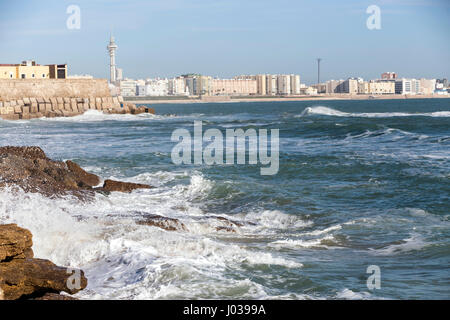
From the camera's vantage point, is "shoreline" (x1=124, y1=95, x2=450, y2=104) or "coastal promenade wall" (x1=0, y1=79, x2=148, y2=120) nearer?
"coastal promenade wall" (x1=0, y1=79, x2=148, y2=120)

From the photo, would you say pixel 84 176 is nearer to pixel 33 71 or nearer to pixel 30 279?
pixel 30 279

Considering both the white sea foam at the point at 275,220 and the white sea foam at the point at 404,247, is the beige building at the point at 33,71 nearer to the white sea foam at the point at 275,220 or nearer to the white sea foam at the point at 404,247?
the white sea foam at the point at 275,220

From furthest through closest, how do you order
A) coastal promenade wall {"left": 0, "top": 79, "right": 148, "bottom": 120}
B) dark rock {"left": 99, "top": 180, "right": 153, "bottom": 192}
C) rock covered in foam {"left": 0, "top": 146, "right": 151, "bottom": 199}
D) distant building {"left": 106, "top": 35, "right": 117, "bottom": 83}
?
distant building {"left": 106, "top": 35, "right": 117, "bottom": 83}, coastal promenade wall {"left": 0, "top": 79, "right": 148, "bottom": 120}, dark rock {"left": 99, "top": 180, "right": 153, "bottom": 192}, rock covered in foam {"left": 0, "top": 146, "right": 151, "bottom": 199}

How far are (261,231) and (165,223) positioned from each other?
159cm

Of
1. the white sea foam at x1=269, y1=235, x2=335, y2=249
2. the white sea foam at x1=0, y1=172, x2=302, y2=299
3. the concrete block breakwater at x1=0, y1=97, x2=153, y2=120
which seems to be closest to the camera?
A: the white sea foam at x1=0, y1=172, x2=302, y2=299

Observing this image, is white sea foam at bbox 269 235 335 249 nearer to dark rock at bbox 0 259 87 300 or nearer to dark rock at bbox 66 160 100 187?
dark rock at bbox 0 259 87 300

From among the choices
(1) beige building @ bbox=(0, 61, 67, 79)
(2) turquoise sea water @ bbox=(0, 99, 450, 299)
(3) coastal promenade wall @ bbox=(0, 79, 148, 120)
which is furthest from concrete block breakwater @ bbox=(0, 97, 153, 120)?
(2) turquoise sea water @ bbox=(0, 99, 450, 299)

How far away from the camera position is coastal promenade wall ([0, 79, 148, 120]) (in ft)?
161

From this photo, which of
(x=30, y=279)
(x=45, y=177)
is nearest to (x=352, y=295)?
(x=30, y=279)

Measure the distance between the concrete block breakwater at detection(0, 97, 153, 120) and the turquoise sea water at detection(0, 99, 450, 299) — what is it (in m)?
31.6

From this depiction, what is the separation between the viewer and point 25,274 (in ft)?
19.7

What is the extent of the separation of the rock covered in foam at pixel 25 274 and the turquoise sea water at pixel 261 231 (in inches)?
15.0

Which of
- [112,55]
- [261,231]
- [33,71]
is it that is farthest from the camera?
[112,55]
